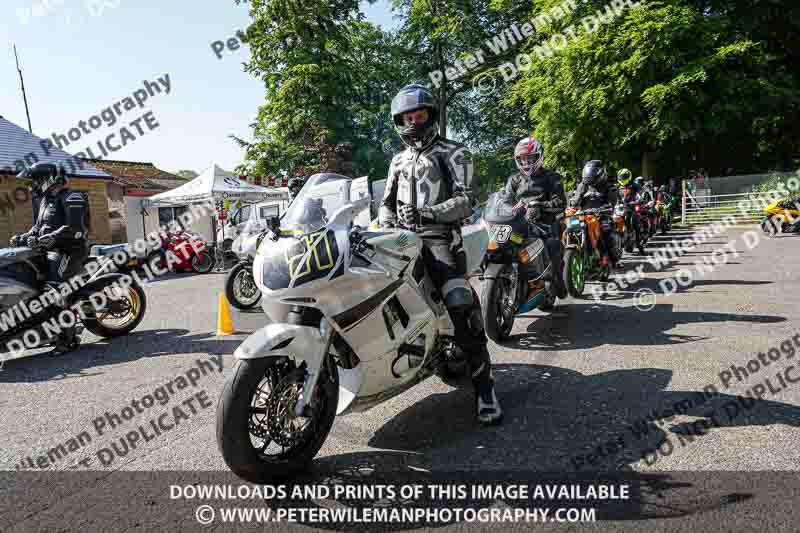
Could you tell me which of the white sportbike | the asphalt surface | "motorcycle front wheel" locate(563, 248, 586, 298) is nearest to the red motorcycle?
the asphalt surface

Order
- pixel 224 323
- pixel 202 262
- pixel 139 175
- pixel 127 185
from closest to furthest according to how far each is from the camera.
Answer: pixel 224 323 → pixel 202 262 → pixel 127 185 → pixel 139 175

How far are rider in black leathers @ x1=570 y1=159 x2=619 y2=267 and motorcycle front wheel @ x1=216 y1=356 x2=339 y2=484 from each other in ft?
23.9

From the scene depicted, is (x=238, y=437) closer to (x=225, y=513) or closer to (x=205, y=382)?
(x=225, y=513)

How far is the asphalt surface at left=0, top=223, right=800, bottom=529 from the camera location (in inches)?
126

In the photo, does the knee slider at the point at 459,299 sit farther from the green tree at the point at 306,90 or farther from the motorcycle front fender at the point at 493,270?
the green tree at the point at 306,90

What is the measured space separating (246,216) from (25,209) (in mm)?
10589

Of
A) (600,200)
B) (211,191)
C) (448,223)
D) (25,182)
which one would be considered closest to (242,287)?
(448,223)

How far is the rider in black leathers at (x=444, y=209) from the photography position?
3.67 m

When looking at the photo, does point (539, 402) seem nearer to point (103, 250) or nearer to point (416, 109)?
point (416, 109)

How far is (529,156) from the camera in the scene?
6.90 m

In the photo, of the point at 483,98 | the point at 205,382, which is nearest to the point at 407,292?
the point at 205,382

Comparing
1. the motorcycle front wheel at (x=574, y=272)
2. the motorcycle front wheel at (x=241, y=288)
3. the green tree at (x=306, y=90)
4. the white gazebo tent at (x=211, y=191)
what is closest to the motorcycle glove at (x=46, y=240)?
the motorcycle front wheel at (x=241, y=288)

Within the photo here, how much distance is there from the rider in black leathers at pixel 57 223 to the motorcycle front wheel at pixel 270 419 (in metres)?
4.67

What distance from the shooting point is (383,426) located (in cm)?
369
